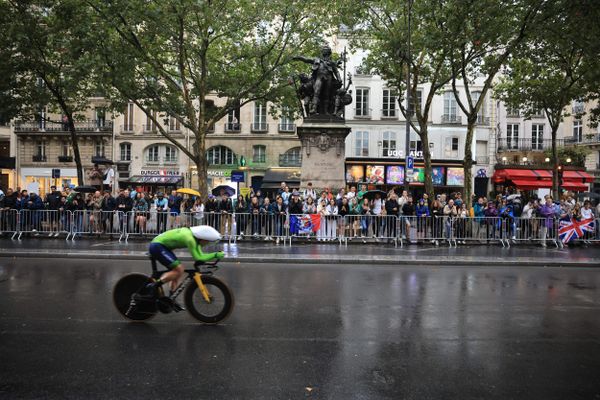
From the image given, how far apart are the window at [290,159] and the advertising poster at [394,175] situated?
24.4ft

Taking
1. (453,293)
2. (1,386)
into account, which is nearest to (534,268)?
(453,293)

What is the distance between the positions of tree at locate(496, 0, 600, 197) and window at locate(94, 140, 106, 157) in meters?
32.3

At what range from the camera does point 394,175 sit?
38688 millimetres

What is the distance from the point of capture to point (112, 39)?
66.2ft

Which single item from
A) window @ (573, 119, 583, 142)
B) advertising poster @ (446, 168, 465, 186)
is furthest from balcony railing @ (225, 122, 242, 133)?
window @ (573, 119, 583, 142)

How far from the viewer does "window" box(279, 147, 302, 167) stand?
41.0 m

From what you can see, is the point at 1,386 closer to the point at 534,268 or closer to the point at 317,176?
the point at 534,268

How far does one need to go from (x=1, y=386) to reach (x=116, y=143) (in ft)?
135

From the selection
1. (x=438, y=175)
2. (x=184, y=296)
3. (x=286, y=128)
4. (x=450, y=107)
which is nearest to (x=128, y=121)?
(x=286, y=128)

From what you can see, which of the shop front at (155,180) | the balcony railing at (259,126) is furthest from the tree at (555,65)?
the shop front at (155,180)

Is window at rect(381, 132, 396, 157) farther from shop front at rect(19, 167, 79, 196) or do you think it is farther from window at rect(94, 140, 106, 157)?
shop front at rect(19, 167, 79, 196)

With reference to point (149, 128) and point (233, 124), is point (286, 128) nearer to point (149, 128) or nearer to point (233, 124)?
point (233, 124)

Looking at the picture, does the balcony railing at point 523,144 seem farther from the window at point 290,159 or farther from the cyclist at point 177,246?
the cyclist at point 177,246

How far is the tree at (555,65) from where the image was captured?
1445 centimetres
